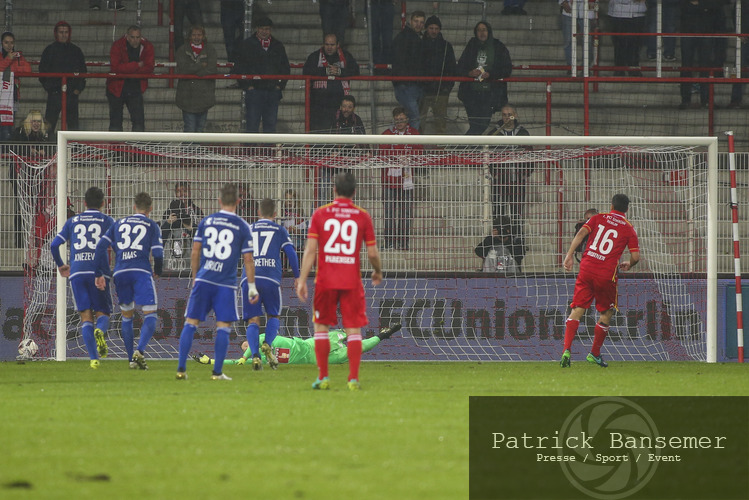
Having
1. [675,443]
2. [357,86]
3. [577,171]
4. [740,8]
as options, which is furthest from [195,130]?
[675,443]

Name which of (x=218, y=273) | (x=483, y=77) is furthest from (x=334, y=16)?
(x=218, y=273)

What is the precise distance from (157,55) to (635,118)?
31.2 feet

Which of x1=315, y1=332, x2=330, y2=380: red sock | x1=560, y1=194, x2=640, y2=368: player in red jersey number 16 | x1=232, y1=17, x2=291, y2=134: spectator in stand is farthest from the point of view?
x1=232, y1=17, x2=291, y2=134: spectator in stand

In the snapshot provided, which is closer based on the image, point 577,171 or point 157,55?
point 577,171

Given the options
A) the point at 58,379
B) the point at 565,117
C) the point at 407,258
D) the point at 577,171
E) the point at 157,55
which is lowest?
the point at 58,379

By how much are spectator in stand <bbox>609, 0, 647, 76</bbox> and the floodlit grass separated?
9.60 metres

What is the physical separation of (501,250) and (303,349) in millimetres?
3421

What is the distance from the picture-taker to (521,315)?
15039 mm

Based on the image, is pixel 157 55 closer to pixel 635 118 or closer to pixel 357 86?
pixel 357 86

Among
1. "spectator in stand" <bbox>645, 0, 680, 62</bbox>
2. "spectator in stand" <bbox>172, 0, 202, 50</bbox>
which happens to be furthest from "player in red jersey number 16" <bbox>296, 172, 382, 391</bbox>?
"spectator in stand" <bbox>645, 0, 680, 62</bbox>

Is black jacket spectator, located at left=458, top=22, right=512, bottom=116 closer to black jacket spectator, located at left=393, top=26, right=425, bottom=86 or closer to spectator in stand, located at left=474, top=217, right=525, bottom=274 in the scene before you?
black jacket spectator, located at left=393, top=26, right=425, bottom=86

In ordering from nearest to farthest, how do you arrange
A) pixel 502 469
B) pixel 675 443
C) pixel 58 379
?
pixel 502 469 → pixel 675 443 → pixel 58 379

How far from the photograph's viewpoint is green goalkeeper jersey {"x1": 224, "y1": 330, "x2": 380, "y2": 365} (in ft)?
43.9

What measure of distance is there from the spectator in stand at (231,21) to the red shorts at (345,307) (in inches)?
434
